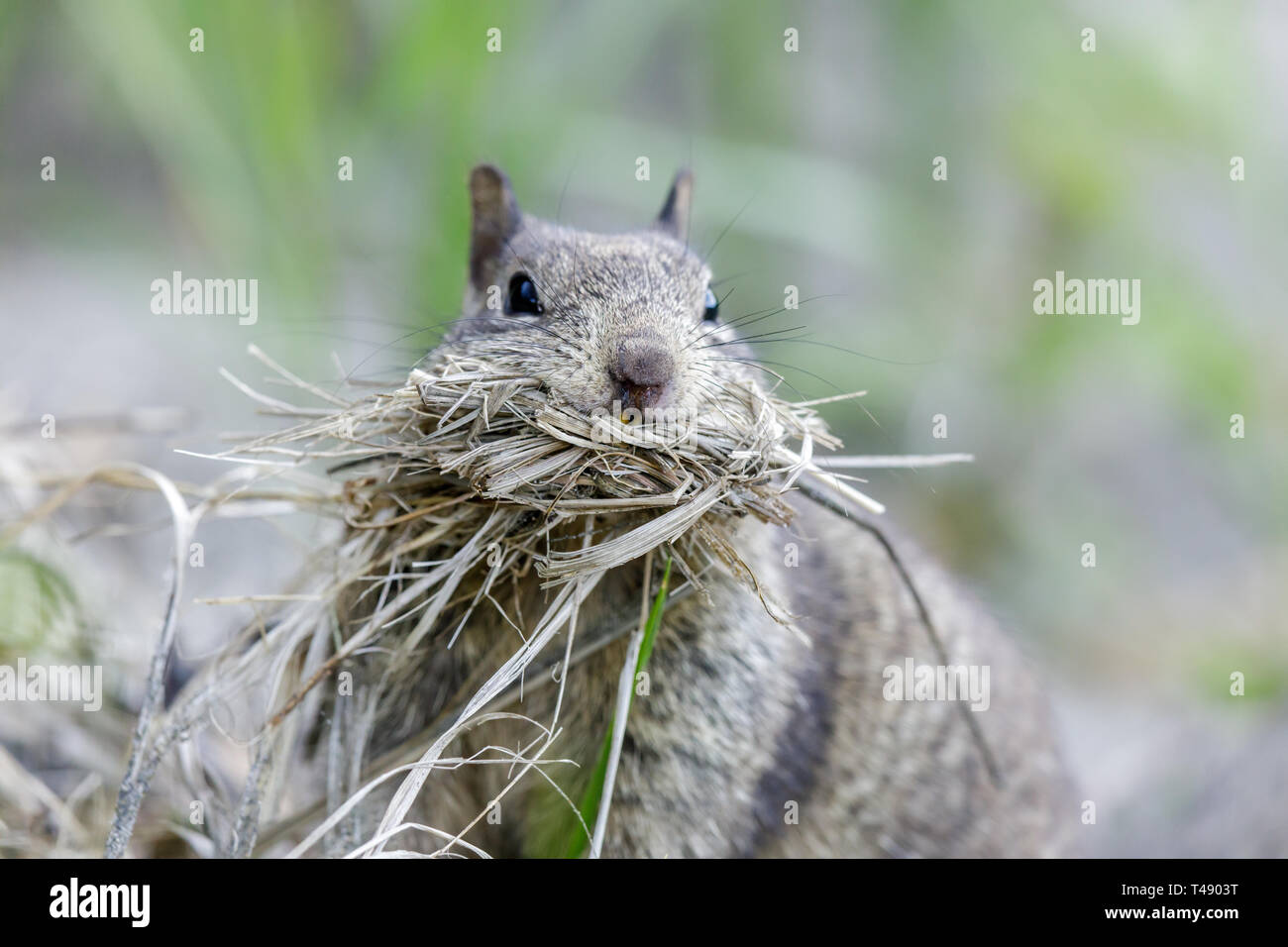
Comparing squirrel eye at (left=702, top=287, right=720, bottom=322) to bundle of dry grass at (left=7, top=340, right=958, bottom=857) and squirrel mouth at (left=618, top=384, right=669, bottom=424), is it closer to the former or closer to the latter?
bundle of dry grass at (left=7, top=340, right=958, bottom=857)

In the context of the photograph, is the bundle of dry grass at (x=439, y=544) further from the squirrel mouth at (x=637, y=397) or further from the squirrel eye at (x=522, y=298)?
the squirrel eye at (x=522, y=298)

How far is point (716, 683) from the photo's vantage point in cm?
315

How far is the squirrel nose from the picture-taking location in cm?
257

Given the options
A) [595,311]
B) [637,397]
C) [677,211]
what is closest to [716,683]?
[637,397]

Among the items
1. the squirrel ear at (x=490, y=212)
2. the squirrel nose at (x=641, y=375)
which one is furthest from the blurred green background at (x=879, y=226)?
the squirrel nose at (x=641, y=375)

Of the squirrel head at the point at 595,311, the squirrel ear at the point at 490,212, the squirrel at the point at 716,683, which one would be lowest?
the squirrel at the point at 716,683

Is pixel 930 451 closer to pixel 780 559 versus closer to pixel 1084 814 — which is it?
pixel 1084 814

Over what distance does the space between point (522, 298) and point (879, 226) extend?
4.50 meters

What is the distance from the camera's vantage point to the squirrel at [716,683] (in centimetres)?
294

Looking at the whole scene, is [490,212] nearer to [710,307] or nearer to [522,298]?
[522,298]

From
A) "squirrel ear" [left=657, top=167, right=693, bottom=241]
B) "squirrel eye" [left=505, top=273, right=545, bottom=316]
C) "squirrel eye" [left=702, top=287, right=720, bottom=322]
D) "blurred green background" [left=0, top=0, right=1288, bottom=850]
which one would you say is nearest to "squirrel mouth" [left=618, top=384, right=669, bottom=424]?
"squirrel eye" [left=505, top=273, right=545, bottom=316]

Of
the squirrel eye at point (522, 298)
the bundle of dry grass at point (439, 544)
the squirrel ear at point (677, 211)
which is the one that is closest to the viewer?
the bundle of dry grass at point (439, 544)
